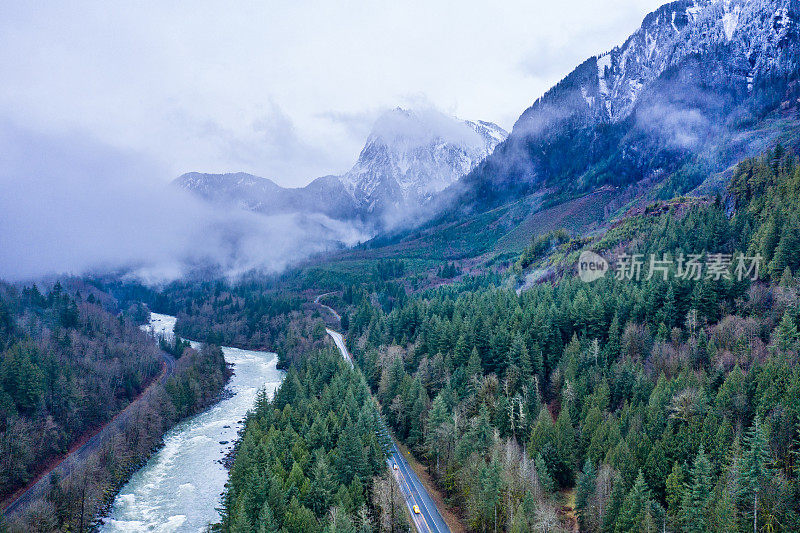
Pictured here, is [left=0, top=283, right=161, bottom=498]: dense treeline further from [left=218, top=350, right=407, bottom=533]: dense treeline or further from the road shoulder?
the road shoulder

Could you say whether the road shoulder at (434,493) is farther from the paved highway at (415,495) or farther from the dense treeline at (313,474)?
the dense treeline at (313,474)

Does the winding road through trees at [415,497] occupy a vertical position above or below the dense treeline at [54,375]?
below

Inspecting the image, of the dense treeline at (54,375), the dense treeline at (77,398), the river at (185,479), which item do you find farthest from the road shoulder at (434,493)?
the dense treeline at (54,375)

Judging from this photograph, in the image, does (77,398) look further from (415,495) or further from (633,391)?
(633,391)

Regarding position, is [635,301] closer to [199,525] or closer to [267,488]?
[267,488]

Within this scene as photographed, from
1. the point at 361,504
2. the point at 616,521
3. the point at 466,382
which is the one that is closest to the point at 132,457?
the point at 361,504

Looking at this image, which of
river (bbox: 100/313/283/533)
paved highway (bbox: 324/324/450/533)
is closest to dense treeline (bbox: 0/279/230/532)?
river (bbox: 100/313/283/533)

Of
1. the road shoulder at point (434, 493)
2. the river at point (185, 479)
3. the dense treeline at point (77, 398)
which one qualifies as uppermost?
the dense treeline at point (77, 398)
